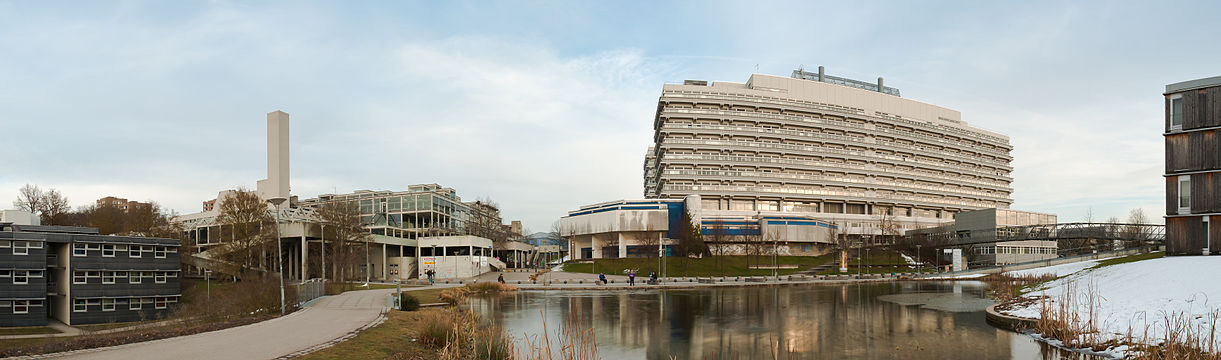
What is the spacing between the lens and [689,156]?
10462 cm

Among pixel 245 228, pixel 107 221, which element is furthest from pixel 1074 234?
pixel 107 221

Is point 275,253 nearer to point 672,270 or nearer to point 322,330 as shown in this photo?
point 672,270

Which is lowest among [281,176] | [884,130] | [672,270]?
[672,270]

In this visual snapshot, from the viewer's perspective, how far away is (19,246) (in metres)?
45.8

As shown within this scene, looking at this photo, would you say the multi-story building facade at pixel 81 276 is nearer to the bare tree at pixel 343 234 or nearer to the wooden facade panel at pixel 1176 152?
the bare tree at pixel 343 234

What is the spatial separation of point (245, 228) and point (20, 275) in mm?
17870

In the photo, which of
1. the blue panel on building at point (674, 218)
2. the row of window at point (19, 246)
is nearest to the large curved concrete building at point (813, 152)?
the blue panel on building at point (674, 218)

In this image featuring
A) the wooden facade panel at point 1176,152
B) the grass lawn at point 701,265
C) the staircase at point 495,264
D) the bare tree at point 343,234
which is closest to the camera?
the wooden facade panel at point 1176,152

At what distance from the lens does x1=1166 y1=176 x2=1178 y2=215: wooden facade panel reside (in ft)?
109

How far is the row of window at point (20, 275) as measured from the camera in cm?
4519

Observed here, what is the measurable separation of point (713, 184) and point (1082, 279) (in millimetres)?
76320

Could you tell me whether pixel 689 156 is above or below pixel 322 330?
above

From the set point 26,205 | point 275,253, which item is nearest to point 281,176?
point 275,253

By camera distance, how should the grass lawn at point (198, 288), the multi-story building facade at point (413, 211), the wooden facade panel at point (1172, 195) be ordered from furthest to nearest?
the multi-story building facade at point (413, 211)
the grass lawn at point (198, 288)
the wooden facade panel at point (1172, 195)
